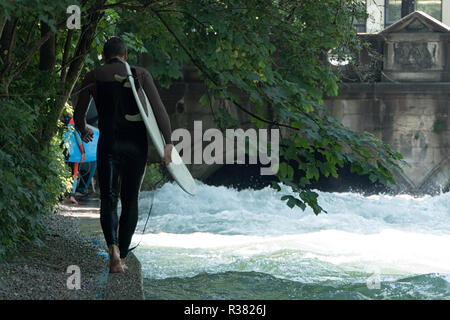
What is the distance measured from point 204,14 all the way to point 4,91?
1.50m

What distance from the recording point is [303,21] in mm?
7164

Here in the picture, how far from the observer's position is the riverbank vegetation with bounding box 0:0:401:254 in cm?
545

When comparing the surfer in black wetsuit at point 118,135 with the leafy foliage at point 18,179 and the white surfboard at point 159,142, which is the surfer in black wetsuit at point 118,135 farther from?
the leafy foliage at point 18,179

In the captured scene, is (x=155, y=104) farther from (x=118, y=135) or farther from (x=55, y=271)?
(x=55, y=271)

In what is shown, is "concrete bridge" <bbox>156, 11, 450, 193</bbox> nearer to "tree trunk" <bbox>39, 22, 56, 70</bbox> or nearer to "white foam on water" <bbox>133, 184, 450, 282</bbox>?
"white foam on water" <bbox>133, 184, 450, 282</bbox>

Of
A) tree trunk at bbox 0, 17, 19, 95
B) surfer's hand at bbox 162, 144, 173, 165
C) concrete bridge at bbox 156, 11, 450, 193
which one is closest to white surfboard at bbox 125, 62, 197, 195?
surfer's hand at bbox 162, 144, 173, 165

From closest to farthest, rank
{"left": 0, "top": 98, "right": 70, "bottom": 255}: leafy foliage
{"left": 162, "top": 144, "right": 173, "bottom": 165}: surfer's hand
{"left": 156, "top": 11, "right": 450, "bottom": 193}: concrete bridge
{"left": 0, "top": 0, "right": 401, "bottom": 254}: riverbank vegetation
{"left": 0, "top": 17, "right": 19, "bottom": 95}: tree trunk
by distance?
1. {"left": 0, "top": 98, "right": 70, "bottom": 255}: leafy foliage
2. {"left": 162, "top": 144, "right": 173, "bottom": 165}: surfer's hand
3. {"left": 0, "top": 0, "right": 401, "bottom": 254}: riverbank vegetation
4. {"left": 0, "top": 17, "right": 19, "bottom": 95}: tree trunk
5. {"left": 156, "top": 11, "right": 450, "bottom": 193}: concrete bridge

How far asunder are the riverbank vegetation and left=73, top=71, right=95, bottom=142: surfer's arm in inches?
11.7

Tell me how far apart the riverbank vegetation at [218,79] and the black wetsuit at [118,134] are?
18.6 inches

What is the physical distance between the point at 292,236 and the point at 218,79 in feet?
18.9

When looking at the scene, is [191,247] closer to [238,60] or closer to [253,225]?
[238,60]

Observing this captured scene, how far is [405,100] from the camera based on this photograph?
61.3 feet

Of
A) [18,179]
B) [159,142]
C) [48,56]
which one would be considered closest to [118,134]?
[159,142]

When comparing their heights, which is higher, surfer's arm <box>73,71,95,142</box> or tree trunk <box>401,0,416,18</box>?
tree trunk <box>401,0,416,18</box>
